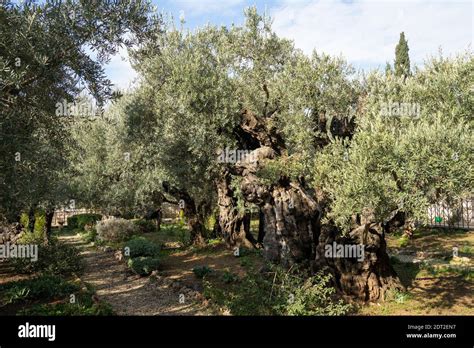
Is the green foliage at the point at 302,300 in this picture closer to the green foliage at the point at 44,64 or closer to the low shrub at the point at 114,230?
the green foliage at the point at 44,64

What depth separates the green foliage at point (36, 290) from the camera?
49.5 ft

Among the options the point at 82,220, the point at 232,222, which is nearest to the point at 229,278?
the point at 232,222

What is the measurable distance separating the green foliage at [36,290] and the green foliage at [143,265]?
3.42 m

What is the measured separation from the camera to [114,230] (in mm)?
32156

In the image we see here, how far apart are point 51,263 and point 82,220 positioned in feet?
85.7

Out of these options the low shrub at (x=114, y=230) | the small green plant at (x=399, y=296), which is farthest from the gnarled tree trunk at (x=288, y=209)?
the low shrub at (x=114, y=230)

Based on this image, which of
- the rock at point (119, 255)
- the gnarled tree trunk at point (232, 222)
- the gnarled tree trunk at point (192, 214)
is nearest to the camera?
the rock at point (119, 255)

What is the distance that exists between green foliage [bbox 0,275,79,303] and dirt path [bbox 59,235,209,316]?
1.42 m

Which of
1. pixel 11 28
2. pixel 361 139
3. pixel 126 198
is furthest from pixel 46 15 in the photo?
pixel 126 198

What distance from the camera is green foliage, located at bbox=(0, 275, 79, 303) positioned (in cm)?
1509
